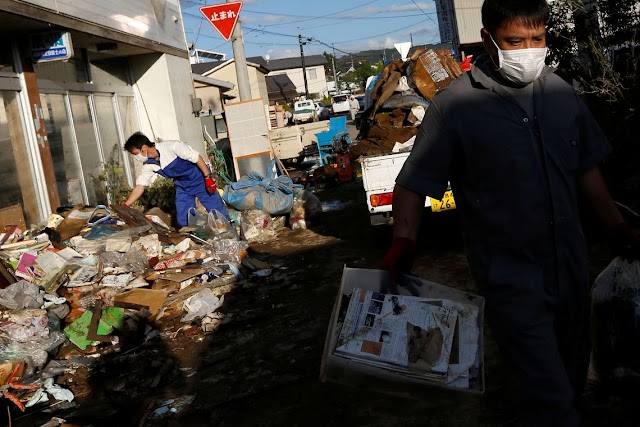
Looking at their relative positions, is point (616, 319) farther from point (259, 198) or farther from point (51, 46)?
point (51, 46)

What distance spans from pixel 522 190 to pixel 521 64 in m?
0.47

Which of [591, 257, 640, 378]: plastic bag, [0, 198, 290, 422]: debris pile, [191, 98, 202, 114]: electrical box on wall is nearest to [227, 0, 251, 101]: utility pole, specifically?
[191, 98, 202, 114]: electrical box on wall

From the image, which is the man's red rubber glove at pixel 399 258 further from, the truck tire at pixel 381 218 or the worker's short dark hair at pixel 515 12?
the truck tire at pixel 381 218

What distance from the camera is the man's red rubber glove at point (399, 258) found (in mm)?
2561

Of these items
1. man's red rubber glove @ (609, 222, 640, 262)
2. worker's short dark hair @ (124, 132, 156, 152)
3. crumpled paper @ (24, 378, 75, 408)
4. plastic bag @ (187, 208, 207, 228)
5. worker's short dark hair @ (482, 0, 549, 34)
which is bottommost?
crumpled paper @ (24, 378, 75, 408)

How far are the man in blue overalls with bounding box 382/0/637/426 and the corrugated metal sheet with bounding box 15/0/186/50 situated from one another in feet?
23.8

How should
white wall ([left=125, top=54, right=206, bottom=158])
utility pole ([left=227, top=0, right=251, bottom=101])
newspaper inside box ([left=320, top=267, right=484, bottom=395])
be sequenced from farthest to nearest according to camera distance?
utility pole ([left=227, top=0, right=251, bottom=101]), white wall ([left=125, top=54, right=206, bottom=158]), newspaper inside box ([left=320, top=267, right=484, bottom=395])

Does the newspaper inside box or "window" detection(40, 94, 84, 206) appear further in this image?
"window" detection(40, 94, 84, 206)

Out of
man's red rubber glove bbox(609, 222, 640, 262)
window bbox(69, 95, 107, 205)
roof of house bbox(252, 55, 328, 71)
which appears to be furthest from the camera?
roof of house bbox(252, 55, 328, 71)

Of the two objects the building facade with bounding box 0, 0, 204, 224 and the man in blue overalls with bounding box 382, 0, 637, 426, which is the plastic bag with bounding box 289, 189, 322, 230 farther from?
the man in blue overalls with bounding box 382, 0, 637, 426

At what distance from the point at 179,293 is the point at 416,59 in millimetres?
5341

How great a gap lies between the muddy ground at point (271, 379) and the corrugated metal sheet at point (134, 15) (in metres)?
4.83

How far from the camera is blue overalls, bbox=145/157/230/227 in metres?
9.09

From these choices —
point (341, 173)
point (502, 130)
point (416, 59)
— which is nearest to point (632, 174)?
point (416, 59)
